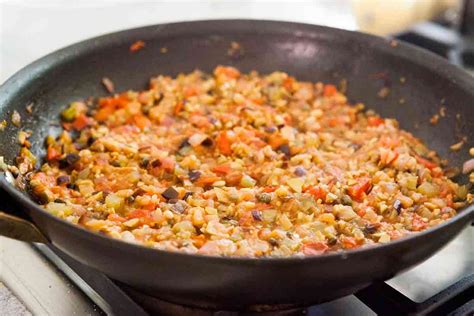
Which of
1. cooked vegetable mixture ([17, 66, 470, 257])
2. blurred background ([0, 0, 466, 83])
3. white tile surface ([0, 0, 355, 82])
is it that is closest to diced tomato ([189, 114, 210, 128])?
cooked vegetable mixture ([17, 66, 470, 257])

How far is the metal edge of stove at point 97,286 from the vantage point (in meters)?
1.26

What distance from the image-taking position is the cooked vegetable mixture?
1345 millimetres

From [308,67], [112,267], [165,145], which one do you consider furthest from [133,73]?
[112,267]

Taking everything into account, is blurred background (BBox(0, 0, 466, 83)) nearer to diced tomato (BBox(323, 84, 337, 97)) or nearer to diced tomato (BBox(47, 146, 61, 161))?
diced tomato (BBox(323, 84, 337, 97))

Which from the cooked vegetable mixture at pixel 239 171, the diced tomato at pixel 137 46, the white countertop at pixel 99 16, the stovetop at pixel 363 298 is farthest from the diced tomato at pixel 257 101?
the white countertop at pixel 99 16

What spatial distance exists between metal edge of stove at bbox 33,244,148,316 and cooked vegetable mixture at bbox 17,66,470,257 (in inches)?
4.2

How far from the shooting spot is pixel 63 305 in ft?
4.31

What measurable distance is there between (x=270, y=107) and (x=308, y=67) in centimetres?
17

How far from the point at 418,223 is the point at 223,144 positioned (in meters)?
0.53

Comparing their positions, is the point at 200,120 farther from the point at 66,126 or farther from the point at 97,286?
the point at 97,286

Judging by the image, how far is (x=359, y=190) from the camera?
1.51m

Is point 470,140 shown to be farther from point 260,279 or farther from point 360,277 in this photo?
point 260,279

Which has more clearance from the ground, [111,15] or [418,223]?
[111,15]

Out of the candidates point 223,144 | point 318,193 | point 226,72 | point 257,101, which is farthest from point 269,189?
point 226,72
